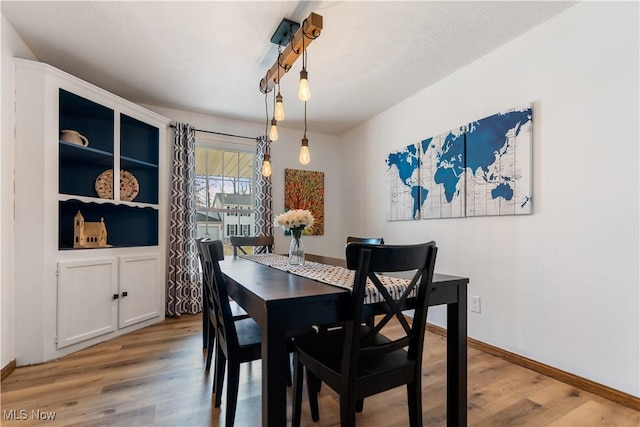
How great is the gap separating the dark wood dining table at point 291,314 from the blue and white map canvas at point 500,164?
1.13 meters

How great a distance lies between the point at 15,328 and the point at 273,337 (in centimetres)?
226

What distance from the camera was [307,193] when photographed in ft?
14.2

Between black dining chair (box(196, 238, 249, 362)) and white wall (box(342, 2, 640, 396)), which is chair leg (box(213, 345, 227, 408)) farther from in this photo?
white wall (box(342, 2, 640, 396))

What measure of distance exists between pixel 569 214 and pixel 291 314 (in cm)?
192

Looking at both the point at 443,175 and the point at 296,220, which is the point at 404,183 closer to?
the point at 443,175

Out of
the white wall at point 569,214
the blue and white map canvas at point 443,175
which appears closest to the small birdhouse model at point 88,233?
the blue and white map canvas at point 443,175

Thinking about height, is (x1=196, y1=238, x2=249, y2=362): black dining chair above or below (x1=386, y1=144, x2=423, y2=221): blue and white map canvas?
below

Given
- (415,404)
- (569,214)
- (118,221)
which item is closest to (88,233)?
(118,221)

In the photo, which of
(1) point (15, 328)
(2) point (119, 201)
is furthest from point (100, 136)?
(1) point (15, 328)

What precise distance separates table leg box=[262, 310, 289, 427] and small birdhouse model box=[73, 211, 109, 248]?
2.38m

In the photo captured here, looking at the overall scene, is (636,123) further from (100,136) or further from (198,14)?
(100,136)

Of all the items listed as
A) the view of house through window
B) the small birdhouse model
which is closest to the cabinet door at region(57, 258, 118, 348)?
the small birdhouse model

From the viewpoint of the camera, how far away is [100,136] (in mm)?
3014

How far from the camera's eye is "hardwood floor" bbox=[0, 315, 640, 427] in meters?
1.60
